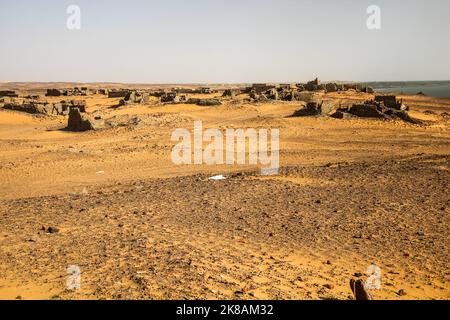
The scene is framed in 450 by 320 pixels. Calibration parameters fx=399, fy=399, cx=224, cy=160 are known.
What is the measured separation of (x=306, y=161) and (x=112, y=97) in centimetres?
3290

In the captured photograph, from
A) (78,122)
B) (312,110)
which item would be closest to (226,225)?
(78,122)

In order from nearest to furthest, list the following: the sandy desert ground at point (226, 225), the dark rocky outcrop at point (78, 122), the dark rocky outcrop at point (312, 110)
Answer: the sandy desert ground at point (226, 225) < the dark rocky outcrop at point (78, 122) < the dark rocky outcrop at point (312, 110)

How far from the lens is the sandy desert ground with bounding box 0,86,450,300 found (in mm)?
4988

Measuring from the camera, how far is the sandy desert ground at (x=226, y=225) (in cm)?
499

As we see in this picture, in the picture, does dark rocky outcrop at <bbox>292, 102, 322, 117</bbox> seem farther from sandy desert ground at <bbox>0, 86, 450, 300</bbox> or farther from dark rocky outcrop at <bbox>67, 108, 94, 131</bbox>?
dark rocky outcrop at <bbox>67, 108, 94, 131</bbox>

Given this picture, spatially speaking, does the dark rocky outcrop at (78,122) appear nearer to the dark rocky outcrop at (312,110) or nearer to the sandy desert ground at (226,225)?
the sandy desert ground at (226,225)

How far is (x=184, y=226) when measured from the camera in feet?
23.2

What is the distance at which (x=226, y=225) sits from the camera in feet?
23.5

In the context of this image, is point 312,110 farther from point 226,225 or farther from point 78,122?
point 226,225

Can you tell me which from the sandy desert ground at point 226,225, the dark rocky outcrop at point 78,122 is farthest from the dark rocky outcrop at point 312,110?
the dark rocky outcrop at point 78,122

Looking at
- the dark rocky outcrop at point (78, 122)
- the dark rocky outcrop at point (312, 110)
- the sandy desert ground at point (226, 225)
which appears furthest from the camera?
the dark rocky outcrop at point (312, 110)

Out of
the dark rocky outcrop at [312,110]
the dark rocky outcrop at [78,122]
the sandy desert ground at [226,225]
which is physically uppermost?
the dark rocky outcrop at [312,110]

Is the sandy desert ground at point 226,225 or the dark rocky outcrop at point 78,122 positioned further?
the dark rocky outcrop at point 78,122
